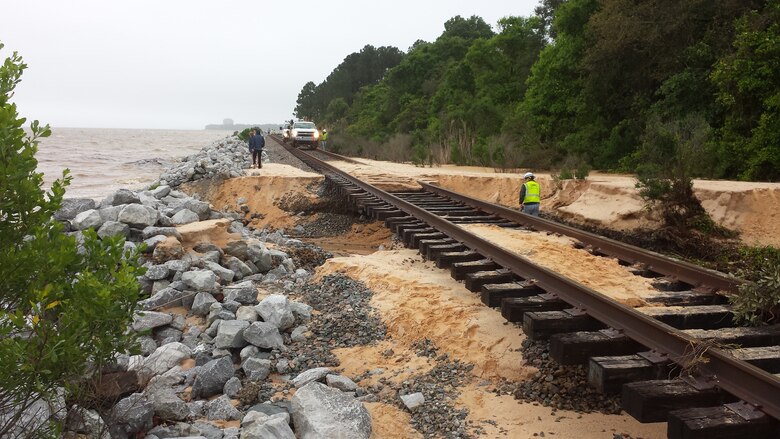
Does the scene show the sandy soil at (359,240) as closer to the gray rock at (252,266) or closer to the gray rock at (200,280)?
the gray rock at (252,266)

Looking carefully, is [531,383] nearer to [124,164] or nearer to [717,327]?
[717,327]

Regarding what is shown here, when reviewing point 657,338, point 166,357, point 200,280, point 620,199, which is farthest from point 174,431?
point 620,199

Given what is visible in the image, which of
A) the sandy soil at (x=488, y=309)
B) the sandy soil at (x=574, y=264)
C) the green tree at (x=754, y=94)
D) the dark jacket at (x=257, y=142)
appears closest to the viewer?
the sandy soil at (x=488, y=309)

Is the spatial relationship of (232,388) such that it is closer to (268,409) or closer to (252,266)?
(268,409)

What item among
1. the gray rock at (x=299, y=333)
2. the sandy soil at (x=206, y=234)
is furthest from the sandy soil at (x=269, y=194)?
the gray rock at (x=299, y=333)

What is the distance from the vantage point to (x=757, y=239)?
29.3 feet

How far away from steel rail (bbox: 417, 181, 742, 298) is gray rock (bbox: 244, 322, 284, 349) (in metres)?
4.01

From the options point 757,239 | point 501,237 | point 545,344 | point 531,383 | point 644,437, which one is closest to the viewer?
point 644,437

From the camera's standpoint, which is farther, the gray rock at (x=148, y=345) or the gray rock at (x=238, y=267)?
the gray rock at (x=238, y=267)

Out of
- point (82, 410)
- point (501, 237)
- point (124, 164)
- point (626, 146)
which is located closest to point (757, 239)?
point (501, 237)

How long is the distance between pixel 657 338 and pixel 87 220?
24.8 feet

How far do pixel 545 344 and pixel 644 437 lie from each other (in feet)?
3.48

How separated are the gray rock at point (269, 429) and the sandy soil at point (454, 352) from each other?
553 millimetres

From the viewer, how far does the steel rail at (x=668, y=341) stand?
2.87 meters
